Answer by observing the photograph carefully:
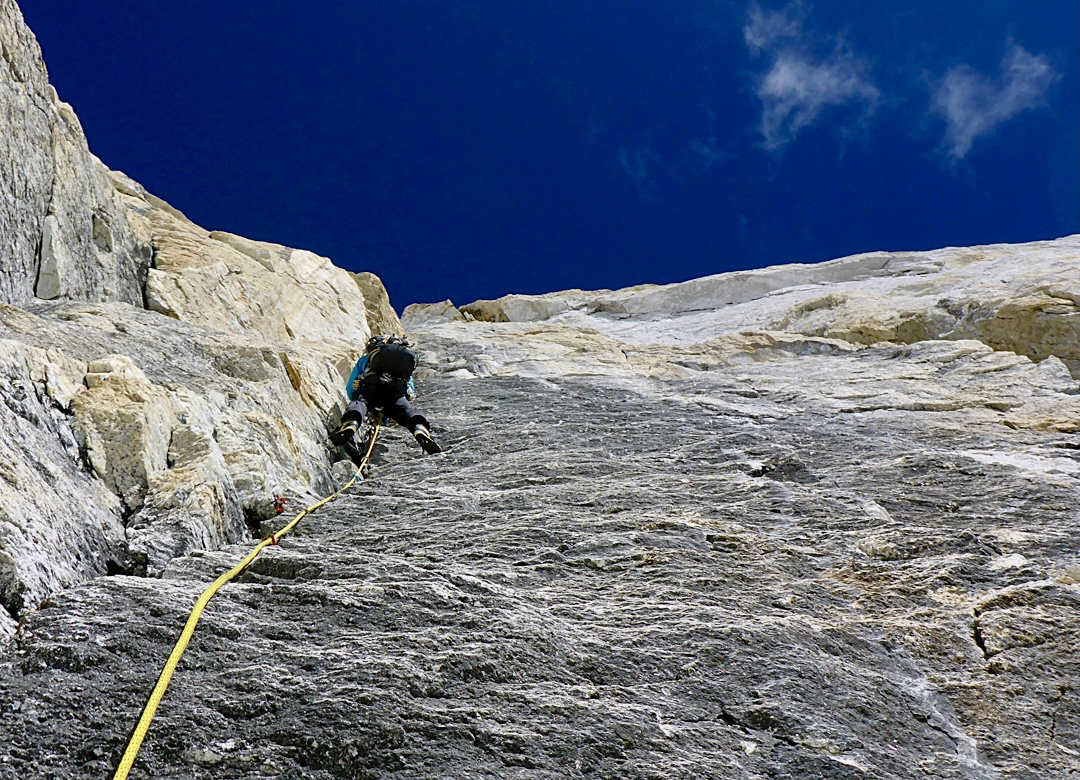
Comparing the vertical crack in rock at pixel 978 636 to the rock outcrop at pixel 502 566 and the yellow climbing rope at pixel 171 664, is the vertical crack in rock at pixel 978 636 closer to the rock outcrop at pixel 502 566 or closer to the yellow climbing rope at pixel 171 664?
the rock outcrop at pixel 502 566

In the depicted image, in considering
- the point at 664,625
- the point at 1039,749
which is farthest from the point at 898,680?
the point at 664,625

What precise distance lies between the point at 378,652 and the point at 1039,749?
8.89 feet

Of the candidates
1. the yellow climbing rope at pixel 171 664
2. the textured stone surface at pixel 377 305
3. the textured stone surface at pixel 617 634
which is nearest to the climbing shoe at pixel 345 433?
the textured stone surface at pixel 617 634

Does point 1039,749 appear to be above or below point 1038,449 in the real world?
below

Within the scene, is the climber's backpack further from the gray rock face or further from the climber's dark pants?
the gray rock face

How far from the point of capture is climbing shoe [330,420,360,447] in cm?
716

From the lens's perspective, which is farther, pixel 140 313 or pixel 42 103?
pixel 42 103

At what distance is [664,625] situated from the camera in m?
3.58

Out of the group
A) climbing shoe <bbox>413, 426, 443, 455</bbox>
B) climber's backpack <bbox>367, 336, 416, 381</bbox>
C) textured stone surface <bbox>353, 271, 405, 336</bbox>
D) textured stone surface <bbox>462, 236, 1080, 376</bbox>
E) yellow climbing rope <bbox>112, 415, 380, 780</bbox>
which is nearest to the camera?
yellow climbing rope <bbox>112, 415, 380, 780</bbox>

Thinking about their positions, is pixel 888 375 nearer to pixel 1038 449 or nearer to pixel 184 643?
pixel 1038 449

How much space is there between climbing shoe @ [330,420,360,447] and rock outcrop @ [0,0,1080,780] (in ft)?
0.50

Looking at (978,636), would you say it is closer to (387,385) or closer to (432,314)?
(387,385)

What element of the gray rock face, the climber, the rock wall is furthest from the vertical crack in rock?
the gray rock face

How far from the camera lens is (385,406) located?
8.18 metres
